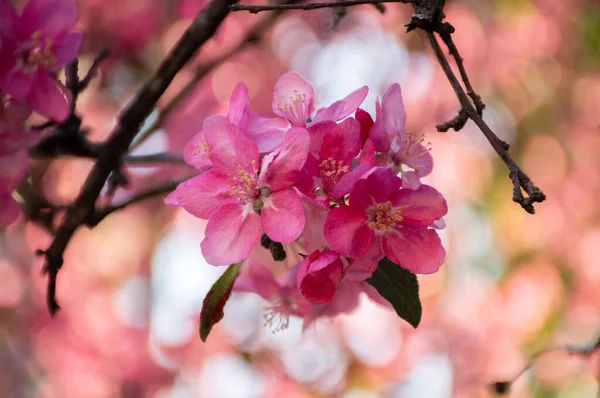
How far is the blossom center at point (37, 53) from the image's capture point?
2.12 ft

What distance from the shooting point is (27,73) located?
2.07 ft

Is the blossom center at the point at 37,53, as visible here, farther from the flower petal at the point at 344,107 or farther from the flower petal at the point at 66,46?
the flower petal at the point at 344,107

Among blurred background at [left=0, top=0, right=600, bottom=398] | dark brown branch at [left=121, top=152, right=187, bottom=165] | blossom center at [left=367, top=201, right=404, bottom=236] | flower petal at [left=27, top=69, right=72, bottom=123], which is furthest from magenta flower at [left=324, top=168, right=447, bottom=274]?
blurred background at [left=0, top=0, right=600, bottom=398]

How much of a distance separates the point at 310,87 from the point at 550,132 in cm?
282

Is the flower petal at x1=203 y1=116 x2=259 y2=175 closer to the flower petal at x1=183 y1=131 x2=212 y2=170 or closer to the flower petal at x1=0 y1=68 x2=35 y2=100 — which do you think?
the flower petal at x1=183 y1=131 x2=212 y2=170

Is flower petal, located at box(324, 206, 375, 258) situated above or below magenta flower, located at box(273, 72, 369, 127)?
below

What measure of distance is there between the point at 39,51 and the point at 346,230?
385 mm

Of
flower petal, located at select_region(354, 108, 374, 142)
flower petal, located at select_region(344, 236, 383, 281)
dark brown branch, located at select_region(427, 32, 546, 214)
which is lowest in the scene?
flower petal, located at select_region(344, 236, 383, 281)

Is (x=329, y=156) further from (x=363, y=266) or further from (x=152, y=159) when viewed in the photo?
(x=152, y=159)

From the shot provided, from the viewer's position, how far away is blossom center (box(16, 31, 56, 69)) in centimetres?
65

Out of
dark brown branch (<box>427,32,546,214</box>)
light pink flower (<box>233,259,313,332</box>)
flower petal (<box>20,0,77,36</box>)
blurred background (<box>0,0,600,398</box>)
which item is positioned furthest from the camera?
blurred background (<box>0,0,600,398</box>)

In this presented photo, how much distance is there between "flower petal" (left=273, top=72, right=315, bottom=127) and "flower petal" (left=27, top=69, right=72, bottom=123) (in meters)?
0.22

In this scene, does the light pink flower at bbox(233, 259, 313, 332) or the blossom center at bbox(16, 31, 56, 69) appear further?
the light pink flower at bbox(233, 259, 313, 332)

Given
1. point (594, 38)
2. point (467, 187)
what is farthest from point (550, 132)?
point (594, 38)
